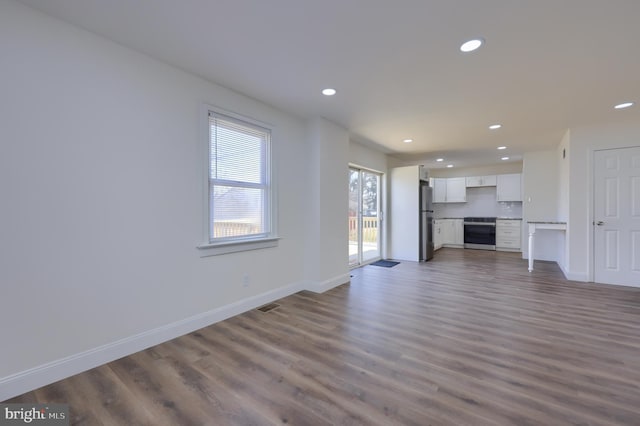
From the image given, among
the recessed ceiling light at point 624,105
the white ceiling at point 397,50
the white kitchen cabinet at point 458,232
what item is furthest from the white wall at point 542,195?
the recessed ceiling light at point 624,105

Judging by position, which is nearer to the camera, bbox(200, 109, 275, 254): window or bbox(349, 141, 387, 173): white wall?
bbox(200, 109, 275, 254): window

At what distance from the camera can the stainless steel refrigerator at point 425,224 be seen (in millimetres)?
6254

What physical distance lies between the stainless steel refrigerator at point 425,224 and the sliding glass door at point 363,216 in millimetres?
964

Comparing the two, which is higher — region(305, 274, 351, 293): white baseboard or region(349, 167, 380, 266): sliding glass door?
region(349, 167, 380, 266): sliding glass door

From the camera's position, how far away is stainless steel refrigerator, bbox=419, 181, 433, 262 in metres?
6.25

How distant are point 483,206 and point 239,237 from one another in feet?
25.7

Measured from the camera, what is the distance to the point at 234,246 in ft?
10.2

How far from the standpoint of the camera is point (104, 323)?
216 cm

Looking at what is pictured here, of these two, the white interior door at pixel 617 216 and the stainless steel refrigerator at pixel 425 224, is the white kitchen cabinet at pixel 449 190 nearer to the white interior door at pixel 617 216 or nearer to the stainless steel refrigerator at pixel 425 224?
the stainless steel refrigerator at pixel 425 224

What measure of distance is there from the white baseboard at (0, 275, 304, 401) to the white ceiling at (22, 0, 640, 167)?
2409 millimetres

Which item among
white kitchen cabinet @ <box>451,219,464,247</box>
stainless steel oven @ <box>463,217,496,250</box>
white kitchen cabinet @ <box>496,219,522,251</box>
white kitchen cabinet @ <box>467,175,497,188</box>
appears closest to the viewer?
white kitchen cabinet @ <box>496,219,522,251</box>

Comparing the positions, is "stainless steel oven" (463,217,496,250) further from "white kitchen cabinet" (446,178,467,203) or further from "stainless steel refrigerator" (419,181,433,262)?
"stainless steel refrigerator" (419,181,433,262)

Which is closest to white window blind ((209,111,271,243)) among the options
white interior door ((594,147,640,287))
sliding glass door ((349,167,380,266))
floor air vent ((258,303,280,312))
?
floor air vent ((258,303,280,312))

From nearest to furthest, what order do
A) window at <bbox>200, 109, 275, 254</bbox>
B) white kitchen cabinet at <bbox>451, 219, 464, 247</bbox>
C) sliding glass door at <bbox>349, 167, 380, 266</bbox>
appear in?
window at <bbox>200, 109, 275, 254</bbox> → sliding glass door at <bbox>349, 167, 380, 266</bbox> → white kitchen cabinet at <bbox>451, 219, 464, 247</bbox>
